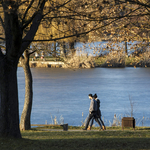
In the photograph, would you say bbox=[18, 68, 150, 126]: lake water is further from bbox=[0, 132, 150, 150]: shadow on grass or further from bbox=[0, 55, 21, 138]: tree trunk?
bbox=[0, 132, 150, 150]: shadow on grass

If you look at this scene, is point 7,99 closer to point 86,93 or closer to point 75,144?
point 75,144

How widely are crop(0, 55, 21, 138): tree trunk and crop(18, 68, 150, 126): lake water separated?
7544 mm

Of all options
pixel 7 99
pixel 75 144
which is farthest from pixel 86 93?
pixel 75 144

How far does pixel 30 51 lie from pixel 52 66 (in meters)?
36.6

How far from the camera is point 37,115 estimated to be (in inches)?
1071

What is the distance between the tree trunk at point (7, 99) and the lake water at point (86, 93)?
7.54m

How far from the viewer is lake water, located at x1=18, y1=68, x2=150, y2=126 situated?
87.9ft

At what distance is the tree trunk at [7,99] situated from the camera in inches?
403

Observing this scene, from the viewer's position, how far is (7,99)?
10273 mm

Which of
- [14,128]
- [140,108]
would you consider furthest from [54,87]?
[14,128]

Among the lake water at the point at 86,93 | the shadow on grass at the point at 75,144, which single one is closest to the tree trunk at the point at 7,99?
the shadow on grass at the point at 75,144

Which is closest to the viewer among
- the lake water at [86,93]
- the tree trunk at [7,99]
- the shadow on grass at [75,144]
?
the shadow on grass at [75,144]

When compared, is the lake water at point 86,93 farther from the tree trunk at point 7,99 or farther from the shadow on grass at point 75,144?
the shadow on grass at point 75,144

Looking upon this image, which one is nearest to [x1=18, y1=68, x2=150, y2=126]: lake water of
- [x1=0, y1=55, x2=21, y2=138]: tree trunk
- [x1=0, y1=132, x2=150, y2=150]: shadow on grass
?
[x1=0, y1=55, x2=21, y2=138]: tree trunk
